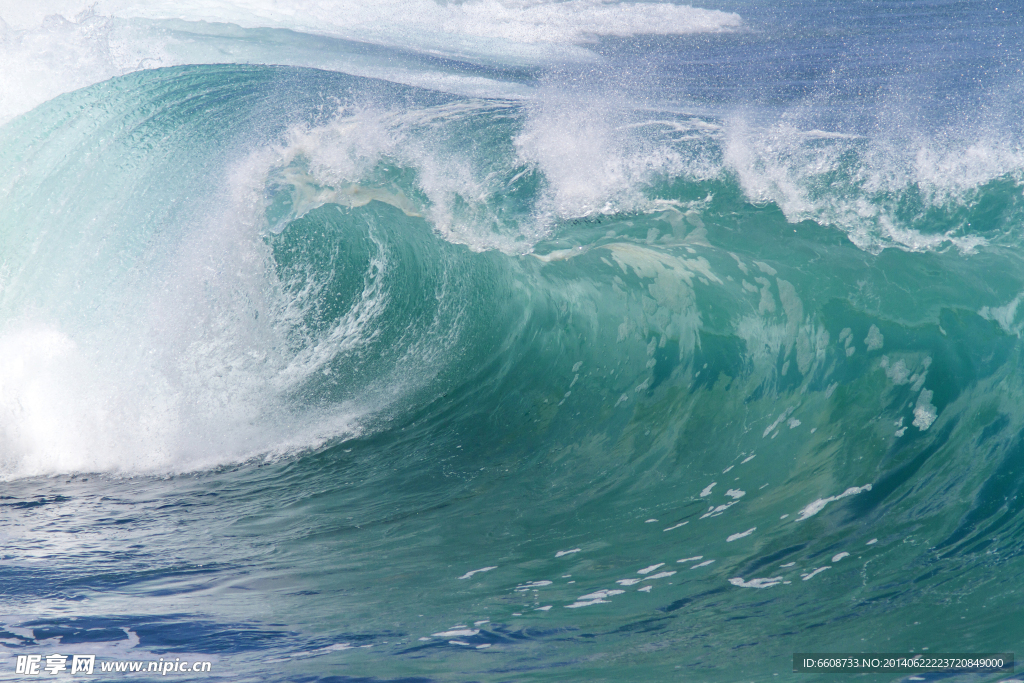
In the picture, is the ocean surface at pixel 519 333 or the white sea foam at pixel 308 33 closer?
the ocean surface at pixel 519 333

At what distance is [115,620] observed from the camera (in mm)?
3047

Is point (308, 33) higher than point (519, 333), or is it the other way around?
point (308, 33)

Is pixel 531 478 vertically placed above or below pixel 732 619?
above

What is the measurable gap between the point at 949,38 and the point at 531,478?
14.1ft

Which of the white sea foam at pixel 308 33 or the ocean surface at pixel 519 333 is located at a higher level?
the white sea foam at pixel 308 33

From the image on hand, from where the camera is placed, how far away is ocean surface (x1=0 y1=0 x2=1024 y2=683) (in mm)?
3260

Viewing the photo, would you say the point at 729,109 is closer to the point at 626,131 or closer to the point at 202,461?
the point at 626,131

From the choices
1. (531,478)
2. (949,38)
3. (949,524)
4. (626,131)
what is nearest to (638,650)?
(531,478)

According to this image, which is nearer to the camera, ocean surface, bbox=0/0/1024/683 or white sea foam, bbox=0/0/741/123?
ocean surface, bbox=0/0/1024/683

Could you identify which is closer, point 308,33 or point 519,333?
point 308,33

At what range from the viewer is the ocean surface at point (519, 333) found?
128 inches

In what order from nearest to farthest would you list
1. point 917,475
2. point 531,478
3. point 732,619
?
point 732,619 < point 917,475 < point 531,478

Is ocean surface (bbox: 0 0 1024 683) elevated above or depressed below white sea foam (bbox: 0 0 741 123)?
below

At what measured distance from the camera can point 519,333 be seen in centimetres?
585
